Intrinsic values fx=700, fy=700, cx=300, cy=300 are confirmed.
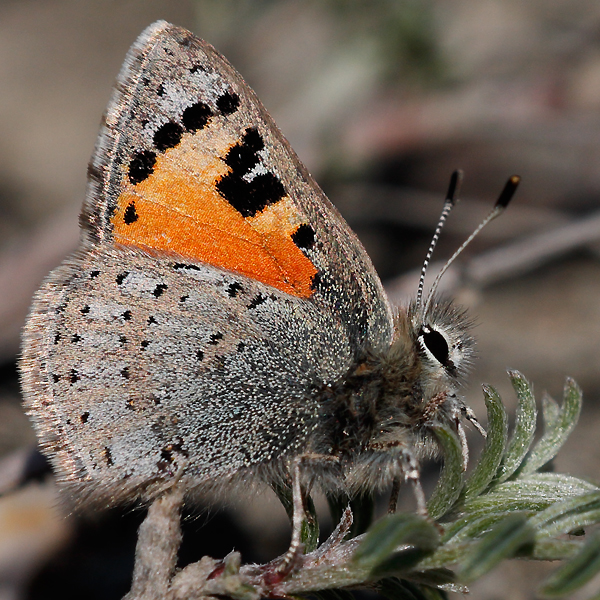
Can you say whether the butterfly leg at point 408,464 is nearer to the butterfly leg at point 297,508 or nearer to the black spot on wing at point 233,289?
the butterfly leg at point 297,508

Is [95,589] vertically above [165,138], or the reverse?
[165,138]

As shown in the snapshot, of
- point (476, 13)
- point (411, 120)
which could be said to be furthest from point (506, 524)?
point (476, 13)

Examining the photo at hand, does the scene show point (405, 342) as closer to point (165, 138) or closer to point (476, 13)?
point (165, 138)

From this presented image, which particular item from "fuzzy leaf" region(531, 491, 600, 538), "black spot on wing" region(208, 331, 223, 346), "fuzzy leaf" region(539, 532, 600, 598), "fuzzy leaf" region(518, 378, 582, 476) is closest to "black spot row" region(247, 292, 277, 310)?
"black spot on wing" region(208, 331, 223, 346)

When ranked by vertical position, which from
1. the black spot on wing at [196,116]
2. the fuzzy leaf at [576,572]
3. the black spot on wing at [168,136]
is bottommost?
the fuzzy leaf at [576,572]

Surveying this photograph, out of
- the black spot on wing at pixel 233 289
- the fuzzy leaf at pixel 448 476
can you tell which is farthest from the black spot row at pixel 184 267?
the fuzzy leaf at pixel 448 476

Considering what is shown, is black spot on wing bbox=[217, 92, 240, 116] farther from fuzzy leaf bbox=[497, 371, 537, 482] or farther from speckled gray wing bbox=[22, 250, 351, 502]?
fuzzy leaf bbox=[497, 371, 537, 482]
